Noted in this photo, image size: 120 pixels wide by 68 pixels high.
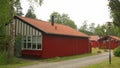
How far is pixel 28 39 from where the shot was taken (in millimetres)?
33094

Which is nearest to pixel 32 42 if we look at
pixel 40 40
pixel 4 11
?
pixel 40 40

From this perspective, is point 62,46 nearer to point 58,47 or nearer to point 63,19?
point 58,47

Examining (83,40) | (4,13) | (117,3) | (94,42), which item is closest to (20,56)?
(4,13)

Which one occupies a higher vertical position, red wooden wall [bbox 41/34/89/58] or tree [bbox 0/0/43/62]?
tree [bbox 0/0/43/62]

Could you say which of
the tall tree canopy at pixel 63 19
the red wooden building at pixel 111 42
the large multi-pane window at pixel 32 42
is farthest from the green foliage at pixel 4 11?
the tall tree canopy at pixel 63 19

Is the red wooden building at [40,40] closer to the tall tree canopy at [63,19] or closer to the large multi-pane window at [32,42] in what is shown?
the large multi-pane window at [32,42]

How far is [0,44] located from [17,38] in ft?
8.05

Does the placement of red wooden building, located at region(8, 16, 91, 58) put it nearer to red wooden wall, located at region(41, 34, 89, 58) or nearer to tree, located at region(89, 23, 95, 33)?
red wooden wall, located at region(41, 34, 89, 58)

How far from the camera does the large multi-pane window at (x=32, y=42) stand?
3195 centimetres

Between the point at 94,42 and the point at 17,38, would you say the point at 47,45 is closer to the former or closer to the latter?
the point at 17,38

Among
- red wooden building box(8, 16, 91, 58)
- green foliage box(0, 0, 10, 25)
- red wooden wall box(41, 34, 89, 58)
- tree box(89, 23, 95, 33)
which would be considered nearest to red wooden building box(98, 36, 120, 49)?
red wooden wall box(41, 34, 89, 58)

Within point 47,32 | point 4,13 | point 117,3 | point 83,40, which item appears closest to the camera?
point 117,3

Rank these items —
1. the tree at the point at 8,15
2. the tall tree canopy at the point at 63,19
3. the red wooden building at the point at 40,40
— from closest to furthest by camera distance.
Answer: the tree at the point at 8,15 → the red wooden building at the point at 40,40 → the tall tree canopy at the point at 63,19

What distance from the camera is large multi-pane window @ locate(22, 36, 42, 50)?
31947 millimetres
